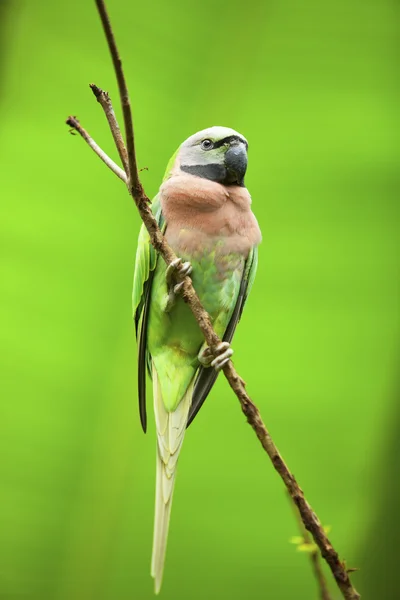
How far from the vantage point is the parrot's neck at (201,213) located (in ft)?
6.15

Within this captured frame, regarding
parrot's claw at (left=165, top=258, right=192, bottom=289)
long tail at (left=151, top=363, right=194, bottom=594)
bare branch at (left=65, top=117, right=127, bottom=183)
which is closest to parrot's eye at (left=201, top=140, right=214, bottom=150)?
parrot's claw at (left=165, top=258, right=192, bottom=289)

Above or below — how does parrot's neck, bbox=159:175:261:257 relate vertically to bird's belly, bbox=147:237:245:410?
above

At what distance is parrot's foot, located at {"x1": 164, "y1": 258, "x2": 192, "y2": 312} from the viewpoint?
70.4 inches

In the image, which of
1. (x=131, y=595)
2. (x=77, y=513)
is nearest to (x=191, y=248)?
(x=77, y=513)

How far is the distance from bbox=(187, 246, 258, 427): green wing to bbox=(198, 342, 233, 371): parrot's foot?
2.4 inches

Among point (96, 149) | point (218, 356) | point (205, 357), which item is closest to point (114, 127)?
point (96, 149)

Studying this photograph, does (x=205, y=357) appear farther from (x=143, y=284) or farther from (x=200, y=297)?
(x=143, y=284)

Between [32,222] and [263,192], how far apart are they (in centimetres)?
73

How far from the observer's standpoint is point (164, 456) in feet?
6.07

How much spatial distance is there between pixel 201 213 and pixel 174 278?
20 centimetres

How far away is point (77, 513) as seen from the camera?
1982mm

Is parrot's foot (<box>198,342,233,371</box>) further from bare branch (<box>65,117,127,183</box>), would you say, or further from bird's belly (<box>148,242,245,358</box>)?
bare branch (<box>65,117,127,183</box>)

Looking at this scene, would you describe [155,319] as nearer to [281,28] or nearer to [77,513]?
[77,513]

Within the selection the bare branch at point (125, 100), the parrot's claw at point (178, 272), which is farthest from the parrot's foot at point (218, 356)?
the bare branch at point (125, 100)
